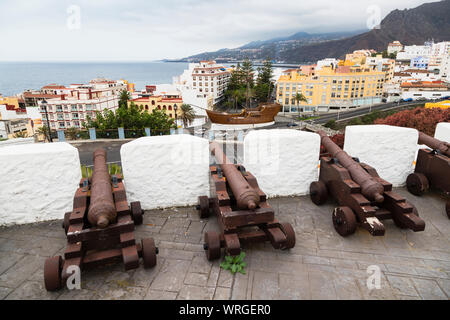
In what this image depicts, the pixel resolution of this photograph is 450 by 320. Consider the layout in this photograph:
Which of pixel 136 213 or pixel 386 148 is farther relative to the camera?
pixel 386 148

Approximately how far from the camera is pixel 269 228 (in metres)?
3.83

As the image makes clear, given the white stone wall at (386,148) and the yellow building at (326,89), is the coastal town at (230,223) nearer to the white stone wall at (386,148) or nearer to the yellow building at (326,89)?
the white stone wall at (386,148)

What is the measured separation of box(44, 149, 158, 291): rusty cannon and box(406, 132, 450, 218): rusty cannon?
16.2 feet

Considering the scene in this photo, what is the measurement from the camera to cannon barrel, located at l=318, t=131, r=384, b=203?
4152 mm

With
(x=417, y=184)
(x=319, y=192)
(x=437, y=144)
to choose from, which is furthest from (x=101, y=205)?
(x=437, y=144)

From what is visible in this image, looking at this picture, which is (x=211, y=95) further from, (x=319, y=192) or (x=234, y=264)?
(x=234, y=264)

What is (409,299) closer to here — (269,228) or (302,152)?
(269,228)

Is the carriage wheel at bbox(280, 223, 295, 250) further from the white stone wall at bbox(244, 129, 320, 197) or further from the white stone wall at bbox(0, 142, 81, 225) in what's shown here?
the white stone wall at bbox(0, 142, 81, 225)

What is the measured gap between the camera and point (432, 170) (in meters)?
5.58

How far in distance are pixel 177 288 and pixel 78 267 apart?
3.55 ft

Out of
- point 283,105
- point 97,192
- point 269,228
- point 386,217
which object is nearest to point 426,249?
point 386,217

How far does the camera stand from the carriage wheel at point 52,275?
315cm

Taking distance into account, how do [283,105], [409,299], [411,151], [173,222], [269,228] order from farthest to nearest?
[283,105] → [411,151] → [173,222] → [269,228] → [409,299]

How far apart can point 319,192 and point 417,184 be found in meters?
2.03
